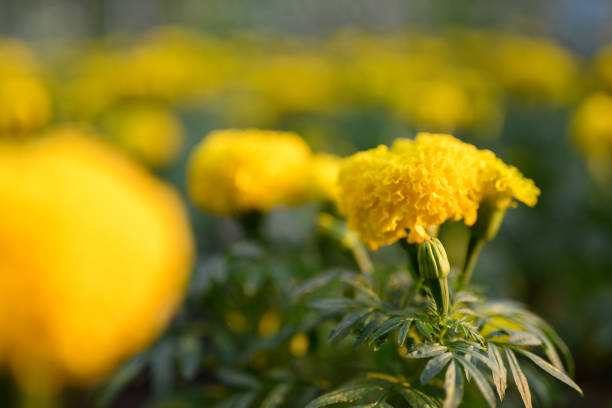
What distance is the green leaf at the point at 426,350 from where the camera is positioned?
0.70 metres

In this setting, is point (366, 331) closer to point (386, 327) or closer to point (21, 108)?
point (386, 327)

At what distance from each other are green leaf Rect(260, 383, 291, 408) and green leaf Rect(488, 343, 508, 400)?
0.37m

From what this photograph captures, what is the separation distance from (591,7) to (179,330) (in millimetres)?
6214

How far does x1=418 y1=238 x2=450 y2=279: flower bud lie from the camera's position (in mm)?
767

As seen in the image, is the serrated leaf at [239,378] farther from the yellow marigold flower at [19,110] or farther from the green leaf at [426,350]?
the yellow marigold flower at [19,110]

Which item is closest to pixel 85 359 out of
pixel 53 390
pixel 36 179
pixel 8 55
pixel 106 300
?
pixel 106 300

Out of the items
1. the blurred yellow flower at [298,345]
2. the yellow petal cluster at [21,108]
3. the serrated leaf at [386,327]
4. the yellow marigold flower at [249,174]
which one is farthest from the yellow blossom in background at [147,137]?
the serrated leaf at [386,327]

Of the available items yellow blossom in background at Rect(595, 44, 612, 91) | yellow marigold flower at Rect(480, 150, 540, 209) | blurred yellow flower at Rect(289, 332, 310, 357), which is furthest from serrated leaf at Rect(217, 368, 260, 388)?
yellow blossom in background at Rect(595, 44, 612, 91)

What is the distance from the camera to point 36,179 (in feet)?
3.56

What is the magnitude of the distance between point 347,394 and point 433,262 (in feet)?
0.72

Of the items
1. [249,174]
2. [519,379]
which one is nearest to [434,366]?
Result: [519,379]

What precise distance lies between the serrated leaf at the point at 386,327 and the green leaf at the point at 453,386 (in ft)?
0.28

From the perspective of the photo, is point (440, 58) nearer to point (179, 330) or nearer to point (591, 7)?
point (591, 7)

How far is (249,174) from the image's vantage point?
121 cm
